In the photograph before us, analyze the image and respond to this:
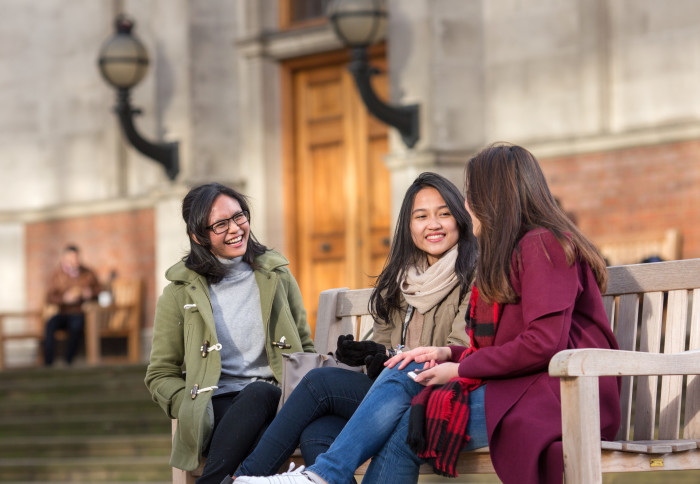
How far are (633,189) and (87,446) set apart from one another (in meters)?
4.63

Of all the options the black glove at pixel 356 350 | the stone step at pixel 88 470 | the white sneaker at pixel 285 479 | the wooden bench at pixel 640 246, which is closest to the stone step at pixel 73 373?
the stone step at pixel 88 470

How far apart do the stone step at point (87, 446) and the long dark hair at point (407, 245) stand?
5070 millimetres

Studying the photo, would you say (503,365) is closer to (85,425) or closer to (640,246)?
(640,246)

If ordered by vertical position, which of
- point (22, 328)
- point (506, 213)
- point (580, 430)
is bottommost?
point (22, 328)

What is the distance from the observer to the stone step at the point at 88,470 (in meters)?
9.03

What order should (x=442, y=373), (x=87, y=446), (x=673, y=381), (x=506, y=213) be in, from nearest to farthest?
(x=506, y=213) < (x=442, y=373) < (x=673, y=381) < (x=87, y=446)

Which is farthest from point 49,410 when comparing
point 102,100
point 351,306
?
point 351,306

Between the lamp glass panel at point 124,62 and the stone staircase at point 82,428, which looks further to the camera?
the lamp glass panel at point 124,62

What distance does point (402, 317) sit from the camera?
14.5 ft

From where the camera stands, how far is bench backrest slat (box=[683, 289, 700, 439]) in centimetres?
388

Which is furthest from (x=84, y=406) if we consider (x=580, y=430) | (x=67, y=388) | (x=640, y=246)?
(x=580, y=430)

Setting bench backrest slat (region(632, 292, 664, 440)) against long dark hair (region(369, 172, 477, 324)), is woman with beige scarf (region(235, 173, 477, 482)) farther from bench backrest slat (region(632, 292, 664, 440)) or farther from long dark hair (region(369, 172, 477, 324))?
bench backrest slat (region(632, 292, 664, 440))

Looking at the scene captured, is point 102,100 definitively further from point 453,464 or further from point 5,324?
point 453,464

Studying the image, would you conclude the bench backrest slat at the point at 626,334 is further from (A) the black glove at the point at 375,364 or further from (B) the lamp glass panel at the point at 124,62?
(B) the lamp glass panel at the point at 124,62
